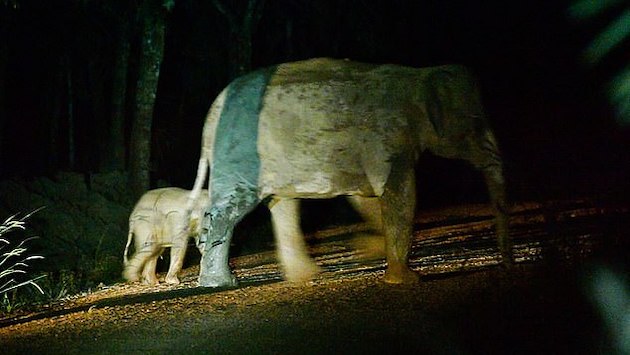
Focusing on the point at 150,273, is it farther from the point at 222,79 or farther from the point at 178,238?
the point at 222,79

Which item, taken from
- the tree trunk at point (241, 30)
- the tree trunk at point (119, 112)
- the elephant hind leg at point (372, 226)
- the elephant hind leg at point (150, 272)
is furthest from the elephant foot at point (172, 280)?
the tree trunk at point (119, 112)

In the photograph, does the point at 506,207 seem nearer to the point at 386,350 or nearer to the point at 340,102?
the point at 340,102

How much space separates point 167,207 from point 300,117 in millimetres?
3533

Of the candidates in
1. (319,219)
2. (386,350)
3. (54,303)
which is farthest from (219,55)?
(386,350)

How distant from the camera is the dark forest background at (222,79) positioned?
1664 cm

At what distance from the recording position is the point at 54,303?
1077 centimetres

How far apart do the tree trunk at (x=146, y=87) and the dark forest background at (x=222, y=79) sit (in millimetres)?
29

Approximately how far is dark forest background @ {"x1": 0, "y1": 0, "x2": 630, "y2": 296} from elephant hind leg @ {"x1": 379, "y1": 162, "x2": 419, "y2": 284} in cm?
168

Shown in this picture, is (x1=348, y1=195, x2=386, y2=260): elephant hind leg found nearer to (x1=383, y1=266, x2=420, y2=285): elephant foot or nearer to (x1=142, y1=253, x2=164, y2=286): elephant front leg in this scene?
(x1=383, y1=266, x2=420, y2=285): elephant foot

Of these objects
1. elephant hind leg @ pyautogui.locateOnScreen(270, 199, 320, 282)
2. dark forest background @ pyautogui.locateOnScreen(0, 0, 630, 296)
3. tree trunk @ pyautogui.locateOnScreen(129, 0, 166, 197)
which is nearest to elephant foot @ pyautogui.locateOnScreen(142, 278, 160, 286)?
elephant hind leg @ pyautogui.locateOnScreen(270, 199, 320, 282)

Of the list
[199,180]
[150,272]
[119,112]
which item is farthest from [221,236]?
[119,112]

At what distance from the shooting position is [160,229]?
12641 millimetres

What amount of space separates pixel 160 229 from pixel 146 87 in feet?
22.3

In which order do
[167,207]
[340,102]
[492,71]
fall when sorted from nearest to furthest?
[340,102] < [167,207] < [492,71]
